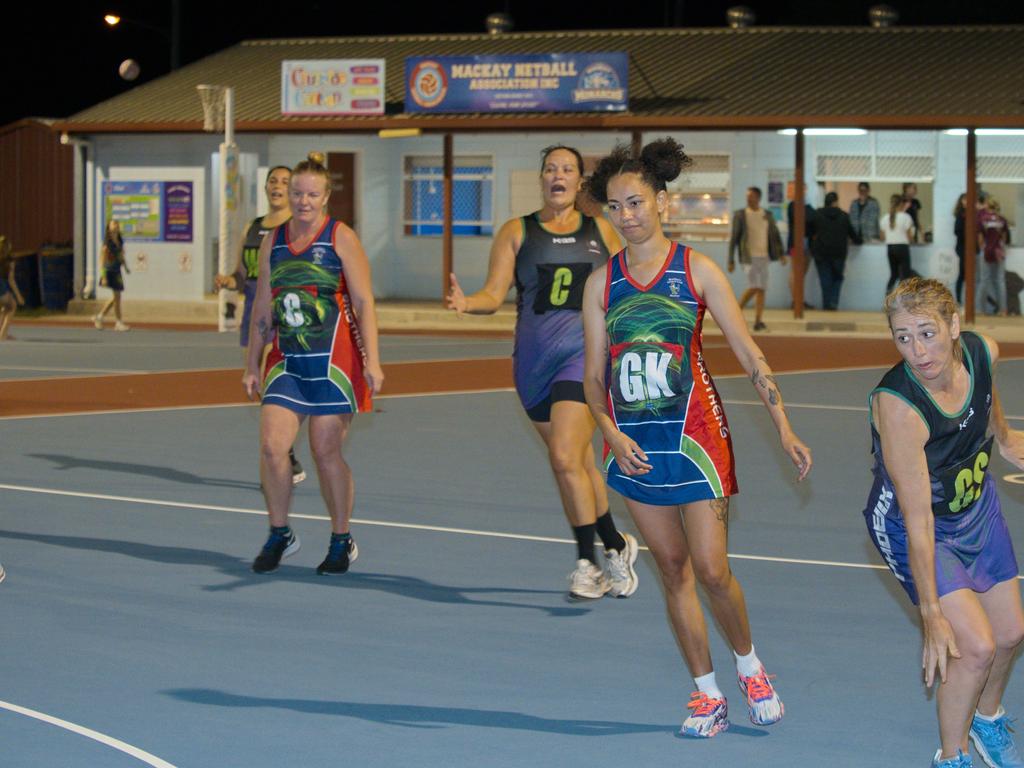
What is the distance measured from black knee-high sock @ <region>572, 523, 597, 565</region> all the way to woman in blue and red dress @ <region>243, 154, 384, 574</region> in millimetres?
1225

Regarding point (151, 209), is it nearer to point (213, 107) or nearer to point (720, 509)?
point (213, 107)

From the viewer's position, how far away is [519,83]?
97.2 feet

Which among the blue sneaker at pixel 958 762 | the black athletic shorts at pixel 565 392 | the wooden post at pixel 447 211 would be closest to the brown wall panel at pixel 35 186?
the wooden post at pixel 447 211

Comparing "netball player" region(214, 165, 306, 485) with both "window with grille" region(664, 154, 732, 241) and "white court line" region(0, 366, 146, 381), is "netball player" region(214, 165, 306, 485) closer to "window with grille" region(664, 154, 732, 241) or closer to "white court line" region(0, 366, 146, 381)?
"white court line" region(0, 366, 146, 381)

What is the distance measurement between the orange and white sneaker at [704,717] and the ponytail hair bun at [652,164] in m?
1.77

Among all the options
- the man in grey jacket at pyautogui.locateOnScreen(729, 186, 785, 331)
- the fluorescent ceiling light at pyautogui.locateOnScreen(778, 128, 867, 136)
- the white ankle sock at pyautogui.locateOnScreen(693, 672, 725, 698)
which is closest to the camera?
the white ankle sock at pyautogui.locateOnScreen(693, 672, 725, 698)

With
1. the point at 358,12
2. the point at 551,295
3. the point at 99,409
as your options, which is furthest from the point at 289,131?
the point at 358,12

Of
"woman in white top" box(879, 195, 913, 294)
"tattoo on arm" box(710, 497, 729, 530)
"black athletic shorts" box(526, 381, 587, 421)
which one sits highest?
"woman in white top" box(879, 195, 913, 294)

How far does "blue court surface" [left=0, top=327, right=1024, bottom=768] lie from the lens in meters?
5.89

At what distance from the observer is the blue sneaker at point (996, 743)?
18.1ft

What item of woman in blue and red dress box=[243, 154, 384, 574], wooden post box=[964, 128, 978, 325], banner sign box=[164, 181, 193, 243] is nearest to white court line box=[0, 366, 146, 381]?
banner sign box=[164, 181, 193, 243]

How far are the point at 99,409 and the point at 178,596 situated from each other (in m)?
8.45

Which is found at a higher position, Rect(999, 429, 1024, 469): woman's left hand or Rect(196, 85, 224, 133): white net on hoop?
Rect(196, 85, 224, 133): white net on hoop

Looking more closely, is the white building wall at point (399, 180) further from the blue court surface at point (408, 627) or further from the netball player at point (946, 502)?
the netball player at point (946, 502)
